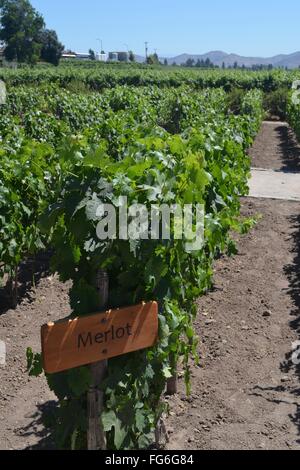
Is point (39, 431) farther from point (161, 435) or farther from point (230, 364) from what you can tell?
point (230, 364)

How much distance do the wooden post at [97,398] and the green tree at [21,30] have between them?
86.0 metres

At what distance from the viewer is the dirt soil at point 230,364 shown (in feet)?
13.0

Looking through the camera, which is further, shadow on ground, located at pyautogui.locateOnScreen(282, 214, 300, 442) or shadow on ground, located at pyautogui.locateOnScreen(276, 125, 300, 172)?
shadow on ground, located at pyautogui.locateOnScreen(276, 125, 300, 172)

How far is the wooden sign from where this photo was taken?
8.66ft

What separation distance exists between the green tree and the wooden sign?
282 feet

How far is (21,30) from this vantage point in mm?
92062

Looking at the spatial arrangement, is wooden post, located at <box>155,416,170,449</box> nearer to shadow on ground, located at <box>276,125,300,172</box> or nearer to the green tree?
shadow on ground, located at <box>276,125,300,172</box>

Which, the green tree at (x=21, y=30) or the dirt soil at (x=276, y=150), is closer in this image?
the dirt soil at (x=276, y=150)

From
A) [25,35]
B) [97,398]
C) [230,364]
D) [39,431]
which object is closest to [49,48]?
[25,35]

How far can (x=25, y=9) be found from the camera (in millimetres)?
94688

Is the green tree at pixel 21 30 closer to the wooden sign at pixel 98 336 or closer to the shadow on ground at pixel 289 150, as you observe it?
the shadow on ground at pixel 289 150

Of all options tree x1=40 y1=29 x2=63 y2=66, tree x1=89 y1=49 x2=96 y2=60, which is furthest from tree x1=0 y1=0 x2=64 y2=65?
tree x1=89 y1=49 x2=96 y2=60

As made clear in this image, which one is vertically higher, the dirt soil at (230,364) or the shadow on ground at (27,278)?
the shadow on ground at (27,278)

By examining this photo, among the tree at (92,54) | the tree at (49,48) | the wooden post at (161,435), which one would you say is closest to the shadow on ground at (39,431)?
the wooden post at (161,435)
